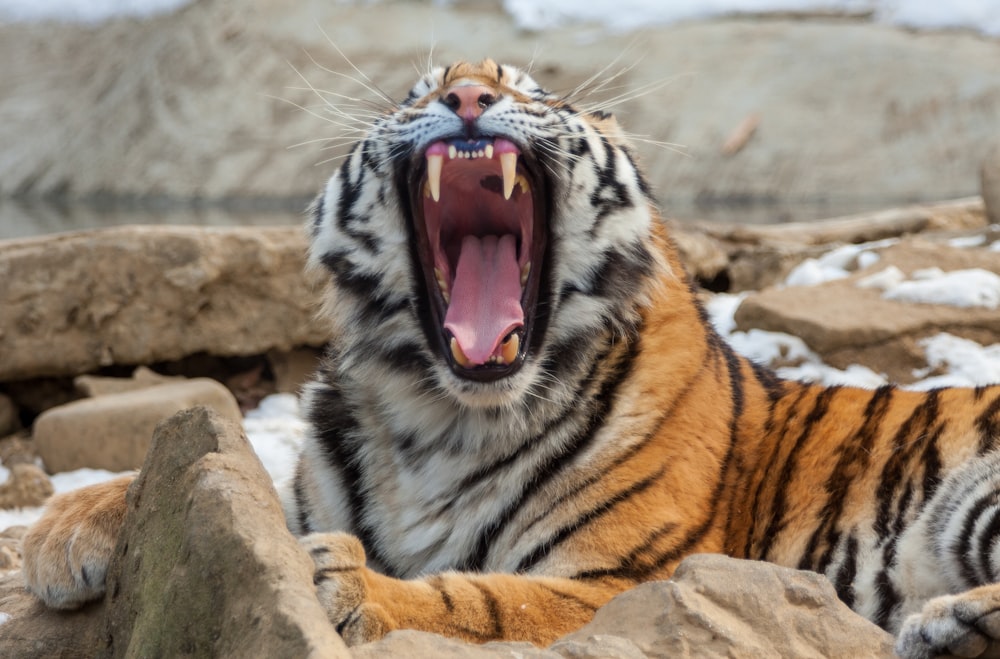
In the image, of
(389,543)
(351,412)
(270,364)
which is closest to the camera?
(389,543)

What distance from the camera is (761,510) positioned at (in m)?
2.05

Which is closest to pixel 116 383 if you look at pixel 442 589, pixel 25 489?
pixel 25 489

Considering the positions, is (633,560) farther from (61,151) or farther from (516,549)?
(61,151)

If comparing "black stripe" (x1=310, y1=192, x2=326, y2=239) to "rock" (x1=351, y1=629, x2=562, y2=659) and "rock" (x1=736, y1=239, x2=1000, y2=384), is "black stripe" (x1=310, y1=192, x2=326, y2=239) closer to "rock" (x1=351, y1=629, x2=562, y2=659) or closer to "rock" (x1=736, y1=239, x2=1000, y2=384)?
"rock" (x1=351, y1=629, x2=562, y2=659)

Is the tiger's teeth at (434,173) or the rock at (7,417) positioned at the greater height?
the tiger's teeth at (434,173)

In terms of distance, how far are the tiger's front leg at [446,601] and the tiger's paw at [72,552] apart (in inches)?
16.0

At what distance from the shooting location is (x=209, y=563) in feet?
4.37

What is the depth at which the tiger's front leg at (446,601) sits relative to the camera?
1.55 meters

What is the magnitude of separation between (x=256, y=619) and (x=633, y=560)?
2.48 ft

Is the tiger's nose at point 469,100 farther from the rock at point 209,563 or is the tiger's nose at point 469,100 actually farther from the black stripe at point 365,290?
the rock at point 209,563

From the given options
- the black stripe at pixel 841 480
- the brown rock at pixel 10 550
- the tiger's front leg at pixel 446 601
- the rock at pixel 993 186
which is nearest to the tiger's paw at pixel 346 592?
the tiger's front leg at pixel 446 601

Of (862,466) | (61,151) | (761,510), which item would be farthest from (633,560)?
(61,151)

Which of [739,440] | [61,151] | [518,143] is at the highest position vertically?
[518,143]

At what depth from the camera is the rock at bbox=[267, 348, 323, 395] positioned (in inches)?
178
